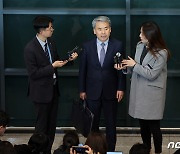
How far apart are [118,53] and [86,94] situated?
622 mm

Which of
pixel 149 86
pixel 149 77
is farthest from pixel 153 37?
pixel 149 86

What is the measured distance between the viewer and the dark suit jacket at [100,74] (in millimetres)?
5672

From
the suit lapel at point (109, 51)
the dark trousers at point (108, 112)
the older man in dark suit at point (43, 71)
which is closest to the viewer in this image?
the older man in dark suit at point (43, 71)

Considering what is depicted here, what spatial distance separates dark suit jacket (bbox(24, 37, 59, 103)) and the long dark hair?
107 centimetres

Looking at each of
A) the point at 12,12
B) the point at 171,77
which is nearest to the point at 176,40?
the point at 171,77

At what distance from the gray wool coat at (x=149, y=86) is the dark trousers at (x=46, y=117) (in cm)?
91

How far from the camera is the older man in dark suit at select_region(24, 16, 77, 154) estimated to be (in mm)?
5543

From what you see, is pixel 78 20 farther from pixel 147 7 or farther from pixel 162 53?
pixel 162 53

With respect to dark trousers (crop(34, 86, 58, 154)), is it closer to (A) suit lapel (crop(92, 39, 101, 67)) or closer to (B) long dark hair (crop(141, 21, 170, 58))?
(A) suit lapel (crop(92, 39, 101, 67))

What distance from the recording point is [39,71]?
5.54 meters

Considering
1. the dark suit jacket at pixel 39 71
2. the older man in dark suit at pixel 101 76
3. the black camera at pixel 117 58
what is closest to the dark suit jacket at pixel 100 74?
the older man in dark suit at pixel 101 76

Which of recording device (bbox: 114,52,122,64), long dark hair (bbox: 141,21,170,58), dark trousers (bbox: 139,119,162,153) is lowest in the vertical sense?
dark trousers (bbox: 139,119,162,153)

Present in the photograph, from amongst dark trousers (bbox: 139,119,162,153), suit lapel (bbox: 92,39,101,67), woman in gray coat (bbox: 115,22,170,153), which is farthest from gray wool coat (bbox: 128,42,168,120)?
suit lapel (bbox: 92,39,101,67)

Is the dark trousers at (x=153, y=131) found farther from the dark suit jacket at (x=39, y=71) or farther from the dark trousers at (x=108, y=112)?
the dark suit jacket at (x=39, y=71)
